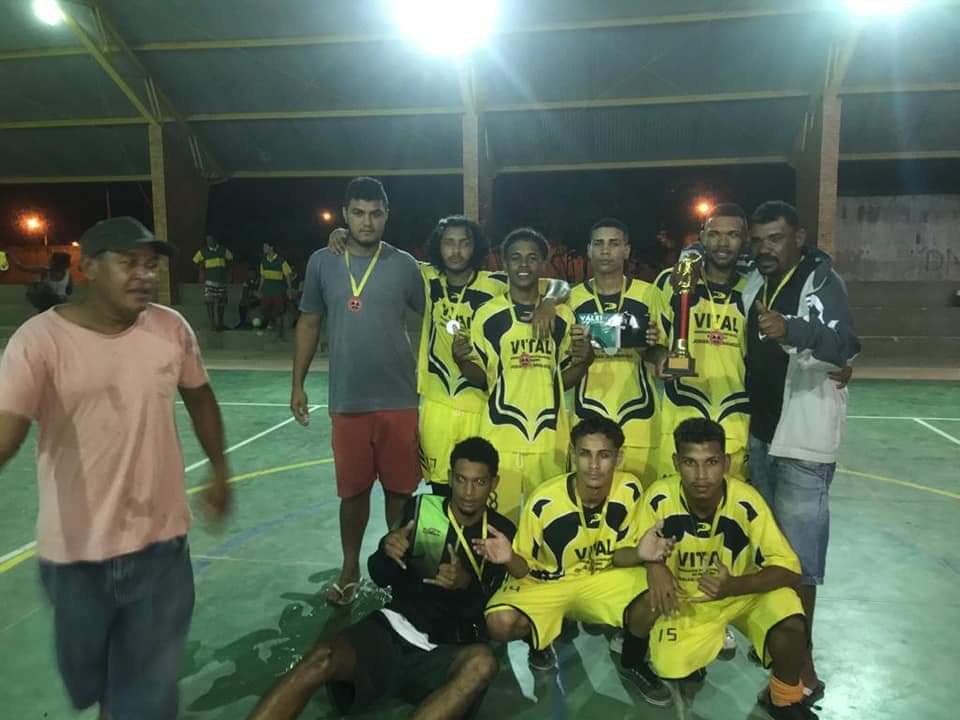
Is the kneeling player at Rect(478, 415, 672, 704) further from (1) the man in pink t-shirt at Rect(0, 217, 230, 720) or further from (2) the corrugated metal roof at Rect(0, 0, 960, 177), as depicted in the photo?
(2) the corrugated metal roof at Rect(0, 0, 960, 177)

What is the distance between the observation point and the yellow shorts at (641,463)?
13.4ft

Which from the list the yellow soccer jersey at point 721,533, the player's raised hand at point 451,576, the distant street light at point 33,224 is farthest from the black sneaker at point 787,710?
the distant street light at point 33,224

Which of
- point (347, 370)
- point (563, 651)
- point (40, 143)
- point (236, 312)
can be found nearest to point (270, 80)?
point (236, 312)

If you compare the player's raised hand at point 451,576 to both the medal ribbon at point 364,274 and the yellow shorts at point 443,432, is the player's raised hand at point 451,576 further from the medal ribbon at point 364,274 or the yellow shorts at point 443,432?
the medal ribbon at point 364,274

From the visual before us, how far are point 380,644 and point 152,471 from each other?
1183mm

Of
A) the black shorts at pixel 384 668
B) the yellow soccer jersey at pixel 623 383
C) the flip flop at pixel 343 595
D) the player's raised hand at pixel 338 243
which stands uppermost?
the player's raised hand at pixel 338 243

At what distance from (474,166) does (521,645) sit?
1411cm

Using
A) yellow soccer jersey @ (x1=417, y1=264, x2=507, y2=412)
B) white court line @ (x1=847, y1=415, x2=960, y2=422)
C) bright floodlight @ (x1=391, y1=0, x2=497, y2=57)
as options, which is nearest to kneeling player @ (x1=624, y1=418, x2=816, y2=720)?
yellow soccer jersey @ (x1=417, y1=264, x2=507, y2=412)

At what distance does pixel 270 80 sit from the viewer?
53.1ft

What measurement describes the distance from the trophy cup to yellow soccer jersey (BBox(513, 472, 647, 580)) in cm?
65

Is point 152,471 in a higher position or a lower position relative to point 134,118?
lower

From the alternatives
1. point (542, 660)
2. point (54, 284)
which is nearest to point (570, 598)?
point (542, 660)

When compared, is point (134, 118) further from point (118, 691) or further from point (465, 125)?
point (118, 691)

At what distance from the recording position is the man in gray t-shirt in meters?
4.27
